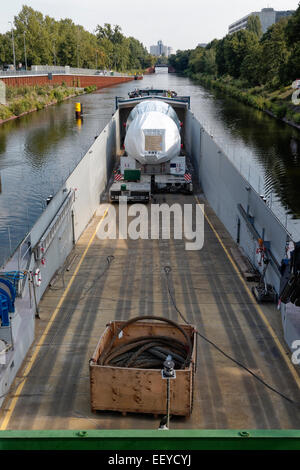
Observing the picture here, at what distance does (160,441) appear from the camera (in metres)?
3.23

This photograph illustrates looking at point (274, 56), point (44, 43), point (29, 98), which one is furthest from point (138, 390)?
point (44, 43)

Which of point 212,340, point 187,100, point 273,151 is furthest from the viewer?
point 273,151

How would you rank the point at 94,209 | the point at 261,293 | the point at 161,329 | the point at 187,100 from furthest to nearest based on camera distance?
the point at 187,100 < the point at 94,209 < the point at 261,293 < the point at 161,329

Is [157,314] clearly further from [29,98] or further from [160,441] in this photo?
[29,98]

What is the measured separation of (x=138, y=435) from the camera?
3262 millimetres

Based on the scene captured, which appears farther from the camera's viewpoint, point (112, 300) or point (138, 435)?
point (112, 300)

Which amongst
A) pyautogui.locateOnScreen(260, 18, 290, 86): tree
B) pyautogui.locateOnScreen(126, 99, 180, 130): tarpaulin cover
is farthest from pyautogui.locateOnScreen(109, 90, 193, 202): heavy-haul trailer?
pyautogui.locateOnScreen(260, 18, 290, 86): tree

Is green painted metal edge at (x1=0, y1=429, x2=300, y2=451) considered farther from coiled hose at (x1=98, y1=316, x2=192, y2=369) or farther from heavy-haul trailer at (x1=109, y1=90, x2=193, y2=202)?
heavy-haul trailer at (x1=109, y1=90, x2=193, y2=202)

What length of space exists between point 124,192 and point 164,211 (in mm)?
2270

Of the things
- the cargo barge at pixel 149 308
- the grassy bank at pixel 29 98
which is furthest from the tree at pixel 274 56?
the cargo barge at pixel 149 308

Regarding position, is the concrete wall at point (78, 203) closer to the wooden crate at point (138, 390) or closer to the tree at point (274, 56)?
the wooden crate at point (138, 390)
